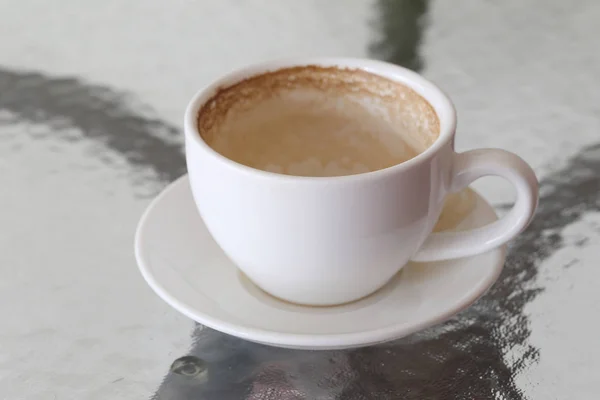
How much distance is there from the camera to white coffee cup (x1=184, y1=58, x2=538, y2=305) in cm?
30

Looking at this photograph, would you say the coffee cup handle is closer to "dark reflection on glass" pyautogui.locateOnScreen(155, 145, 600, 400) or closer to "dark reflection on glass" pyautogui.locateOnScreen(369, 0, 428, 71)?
"dark reflection on glass" pyautogui.locateOnScreen(155, 145, 600, 400)

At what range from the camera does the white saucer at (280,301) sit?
0.31m

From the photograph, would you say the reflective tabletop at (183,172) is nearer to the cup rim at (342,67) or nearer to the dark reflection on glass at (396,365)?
the dark reflection on glass at (396,365)

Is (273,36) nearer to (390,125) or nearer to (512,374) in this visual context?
(390,125)

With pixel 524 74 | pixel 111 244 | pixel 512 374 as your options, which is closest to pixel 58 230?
pixel 111 244

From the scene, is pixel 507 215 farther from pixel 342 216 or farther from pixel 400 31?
pixel 400 31

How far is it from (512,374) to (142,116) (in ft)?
1.14

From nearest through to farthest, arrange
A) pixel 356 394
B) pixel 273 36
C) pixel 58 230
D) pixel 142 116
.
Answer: pixel 356 394
pixel 58 230
pixel 142 116
pixel 273 36

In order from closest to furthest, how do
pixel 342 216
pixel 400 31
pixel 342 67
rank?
pixel 342 216, pixel 342 67, pixel 400 31

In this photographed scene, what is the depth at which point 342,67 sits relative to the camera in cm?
41

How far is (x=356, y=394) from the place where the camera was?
34cm

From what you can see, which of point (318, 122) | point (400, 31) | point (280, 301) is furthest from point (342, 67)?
point (400, 31)

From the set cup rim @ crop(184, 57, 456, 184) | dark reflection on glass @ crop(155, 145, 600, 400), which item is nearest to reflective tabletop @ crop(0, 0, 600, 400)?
dark reflection on glass @ crop(155, 145, 600, 400)

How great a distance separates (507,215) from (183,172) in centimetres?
24
